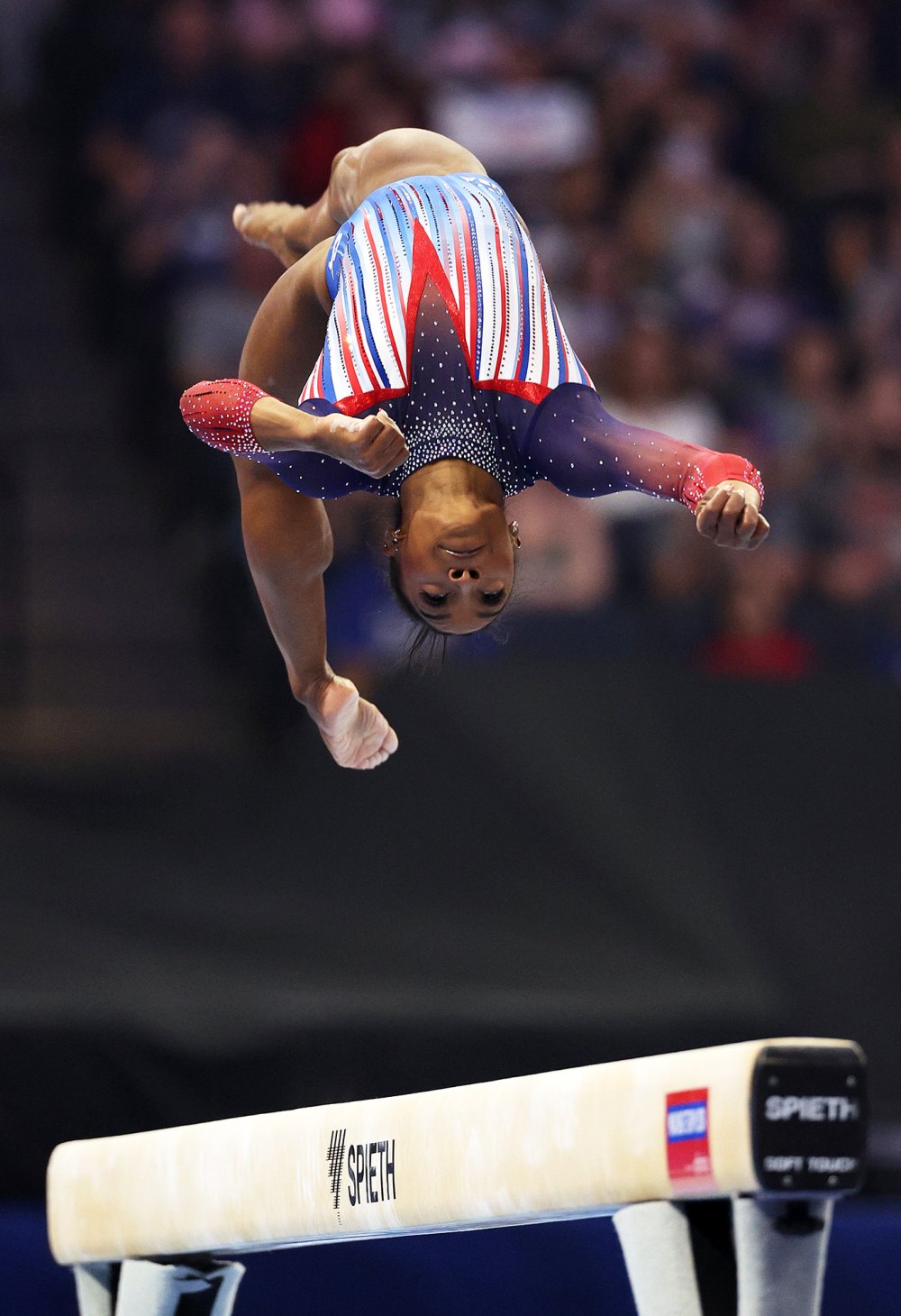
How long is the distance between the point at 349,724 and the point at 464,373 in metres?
0.80

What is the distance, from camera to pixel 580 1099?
9.16 feet

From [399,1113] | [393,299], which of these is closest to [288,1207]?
[399,1113]

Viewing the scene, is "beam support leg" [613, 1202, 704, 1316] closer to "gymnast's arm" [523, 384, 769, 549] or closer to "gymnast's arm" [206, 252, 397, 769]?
"gymnast's arm" [523, 384, 769, 549]

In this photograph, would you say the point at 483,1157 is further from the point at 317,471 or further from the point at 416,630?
the point at 317,471

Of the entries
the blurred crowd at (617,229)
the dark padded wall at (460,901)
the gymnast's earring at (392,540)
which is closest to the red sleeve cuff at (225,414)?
the gymnast's earring at (392,540)

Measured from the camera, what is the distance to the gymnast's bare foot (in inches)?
155

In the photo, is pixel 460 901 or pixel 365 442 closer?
pixel 365 442

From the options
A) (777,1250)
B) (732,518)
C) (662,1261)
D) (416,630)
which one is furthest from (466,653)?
(777,1250)

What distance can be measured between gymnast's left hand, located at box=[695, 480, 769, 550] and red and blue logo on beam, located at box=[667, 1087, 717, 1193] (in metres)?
0.81

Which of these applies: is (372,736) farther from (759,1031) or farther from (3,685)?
(3,685)

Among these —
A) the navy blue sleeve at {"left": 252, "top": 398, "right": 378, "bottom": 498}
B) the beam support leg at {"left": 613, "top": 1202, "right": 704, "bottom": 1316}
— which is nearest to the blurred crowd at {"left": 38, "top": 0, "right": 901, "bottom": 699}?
the navy blue sleeve at {"left": 252, "top": 398, "right": 378, "bottom": 498}

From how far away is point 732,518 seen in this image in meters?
2.72

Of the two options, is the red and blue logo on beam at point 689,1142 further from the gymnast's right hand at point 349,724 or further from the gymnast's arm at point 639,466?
the gymnast's right hand at point 349,724

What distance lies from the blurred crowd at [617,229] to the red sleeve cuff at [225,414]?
255cm
